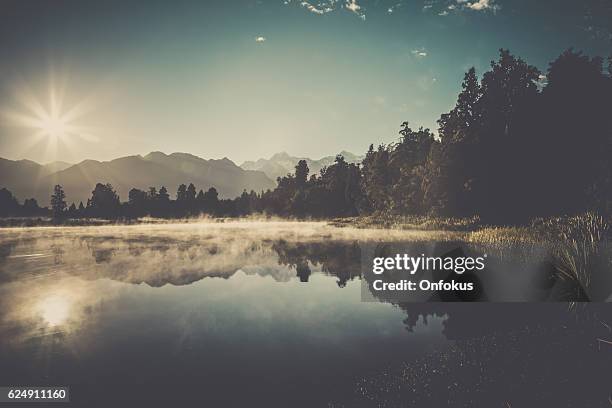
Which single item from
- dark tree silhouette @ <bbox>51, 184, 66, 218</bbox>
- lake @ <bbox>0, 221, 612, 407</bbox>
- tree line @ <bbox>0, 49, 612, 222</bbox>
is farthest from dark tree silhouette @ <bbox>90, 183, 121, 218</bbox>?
lake @ <bbox>0, 221, 612, 407</bbox>

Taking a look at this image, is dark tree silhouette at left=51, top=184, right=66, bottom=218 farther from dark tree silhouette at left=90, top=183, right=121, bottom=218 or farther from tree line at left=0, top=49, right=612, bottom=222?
tree line at left=0, top=49, right=612, bottom=222

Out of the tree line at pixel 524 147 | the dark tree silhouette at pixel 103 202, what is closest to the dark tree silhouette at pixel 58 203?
the dark tree silhouette at pixel 103 202

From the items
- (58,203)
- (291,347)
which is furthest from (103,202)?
(291,347)

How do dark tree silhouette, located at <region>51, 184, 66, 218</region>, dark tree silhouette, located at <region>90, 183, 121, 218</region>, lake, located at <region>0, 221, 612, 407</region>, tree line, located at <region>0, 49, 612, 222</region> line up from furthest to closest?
dark tree silhouette, located at <region>90, 183, 121, 218</region> → dark tree silhouette, located at <region>51, 184, 66, 218</region> → tree line, located at <region>0, 49, 612, 222</region> → lake, located at <region>0, 221, 612, 407</region>

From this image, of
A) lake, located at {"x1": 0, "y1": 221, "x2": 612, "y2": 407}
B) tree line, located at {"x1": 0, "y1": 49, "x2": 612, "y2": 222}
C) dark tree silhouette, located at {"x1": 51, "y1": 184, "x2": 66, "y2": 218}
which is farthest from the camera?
dark tree silhouette, located at {"x1": 51, "y1": 184, "x2": 66, "y2": 218}

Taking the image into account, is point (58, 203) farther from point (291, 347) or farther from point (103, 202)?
point (291, 347)

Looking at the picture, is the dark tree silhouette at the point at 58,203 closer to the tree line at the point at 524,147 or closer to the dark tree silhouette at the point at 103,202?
the dark tree silhouette at the point at 103,202

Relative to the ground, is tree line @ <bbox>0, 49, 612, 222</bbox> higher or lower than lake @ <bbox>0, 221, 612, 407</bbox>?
higher

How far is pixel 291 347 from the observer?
6.84 meters

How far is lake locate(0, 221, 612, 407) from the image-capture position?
5.02 meters

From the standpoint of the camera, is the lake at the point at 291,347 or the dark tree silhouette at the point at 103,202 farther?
the dark tree silhouette at the point at 103,202

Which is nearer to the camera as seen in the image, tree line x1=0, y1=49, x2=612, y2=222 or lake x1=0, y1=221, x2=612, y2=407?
lake x1=0, y1=221, x2=612, y2=407

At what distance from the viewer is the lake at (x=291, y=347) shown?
5.02 metres

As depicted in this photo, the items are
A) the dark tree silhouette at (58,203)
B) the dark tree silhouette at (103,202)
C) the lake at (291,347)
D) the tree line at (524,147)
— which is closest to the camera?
the lake at (291,347)
